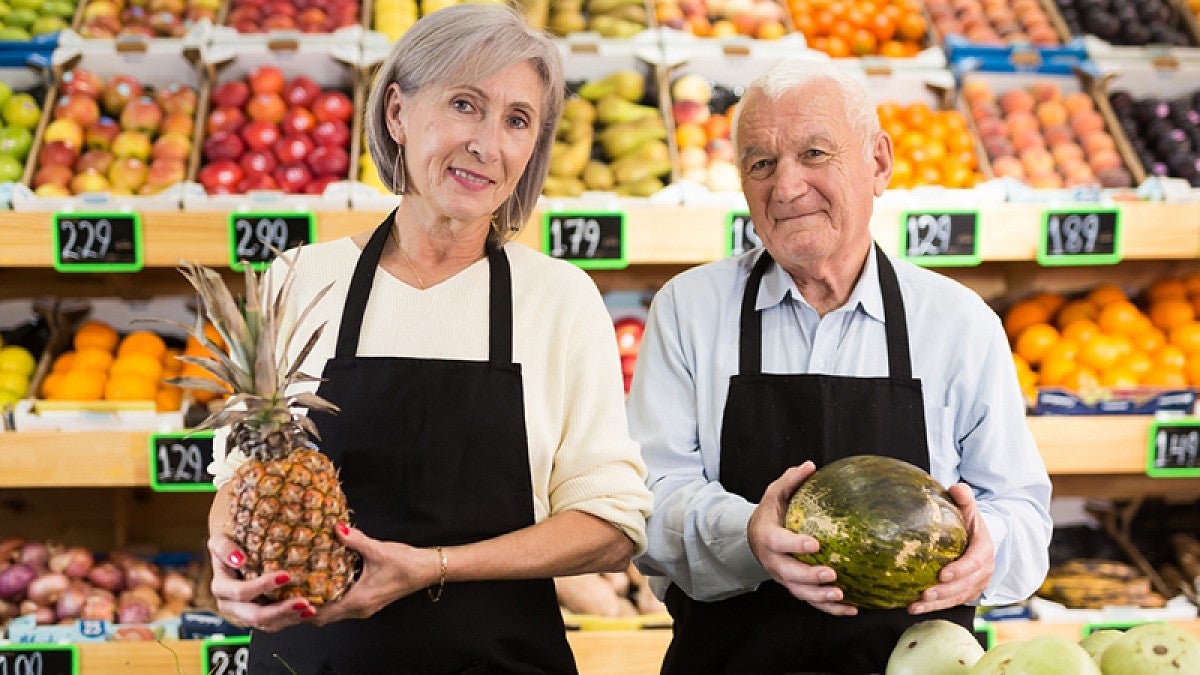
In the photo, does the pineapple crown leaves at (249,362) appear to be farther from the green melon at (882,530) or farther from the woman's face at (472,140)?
the green melon at (882,530)

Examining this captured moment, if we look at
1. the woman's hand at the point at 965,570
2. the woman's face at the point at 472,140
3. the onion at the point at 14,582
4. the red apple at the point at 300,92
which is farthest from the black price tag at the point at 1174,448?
the onion at the point at 14,582

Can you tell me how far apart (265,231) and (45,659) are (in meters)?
1.26

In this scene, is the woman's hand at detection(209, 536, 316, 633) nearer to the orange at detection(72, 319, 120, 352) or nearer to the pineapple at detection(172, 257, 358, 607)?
the pineapple at detection(172, 257, 358, 607)

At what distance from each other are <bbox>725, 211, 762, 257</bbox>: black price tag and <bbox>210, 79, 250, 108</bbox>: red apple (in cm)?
161

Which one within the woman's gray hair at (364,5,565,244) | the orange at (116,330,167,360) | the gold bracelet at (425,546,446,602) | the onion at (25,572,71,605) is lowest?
the onion at (25,572,71,605)

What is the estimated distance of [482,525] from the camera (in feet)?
5.70

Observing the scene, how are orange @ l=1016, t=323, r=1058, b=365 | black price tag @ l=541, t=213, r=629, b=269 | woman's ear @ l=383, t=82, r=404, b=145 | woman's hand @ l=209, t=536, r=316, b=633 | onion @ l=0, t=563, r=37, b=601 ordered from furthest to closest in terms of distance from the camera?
orange @ l=1016, t=323, r=1058, b=365 → onion @ l=0, t=563, r=37, b=601 → black price tag @ l=541, t=213, r=629, b=269 → woman's ear @ l=383, t=82, r=404, b=145 → woman's hand @ l=209, t=536, r=316, b=633

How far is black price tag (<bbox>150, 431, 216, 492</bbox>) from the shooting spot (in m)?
2.80

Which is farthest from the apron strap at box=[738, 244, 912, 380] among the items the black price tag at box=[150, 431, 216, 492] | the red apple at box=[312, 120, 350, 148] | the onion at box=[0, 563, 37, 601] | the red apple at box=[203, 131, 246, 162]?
the onion at box=[0, 563, 37, 601]

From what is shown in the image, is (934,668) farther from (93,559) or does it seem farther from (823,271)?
(93,559)

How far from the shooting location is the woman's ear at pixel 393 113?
1.84 m

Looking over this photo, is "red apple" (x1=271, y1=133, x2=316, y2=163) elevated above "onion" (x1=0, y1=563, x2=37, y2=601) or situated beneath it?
elevated above

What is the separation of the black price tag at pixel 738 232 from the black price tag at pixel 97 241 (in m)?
1.57

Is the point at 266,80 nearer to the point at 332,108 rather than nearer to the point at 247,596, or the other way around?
the point at 332,108
